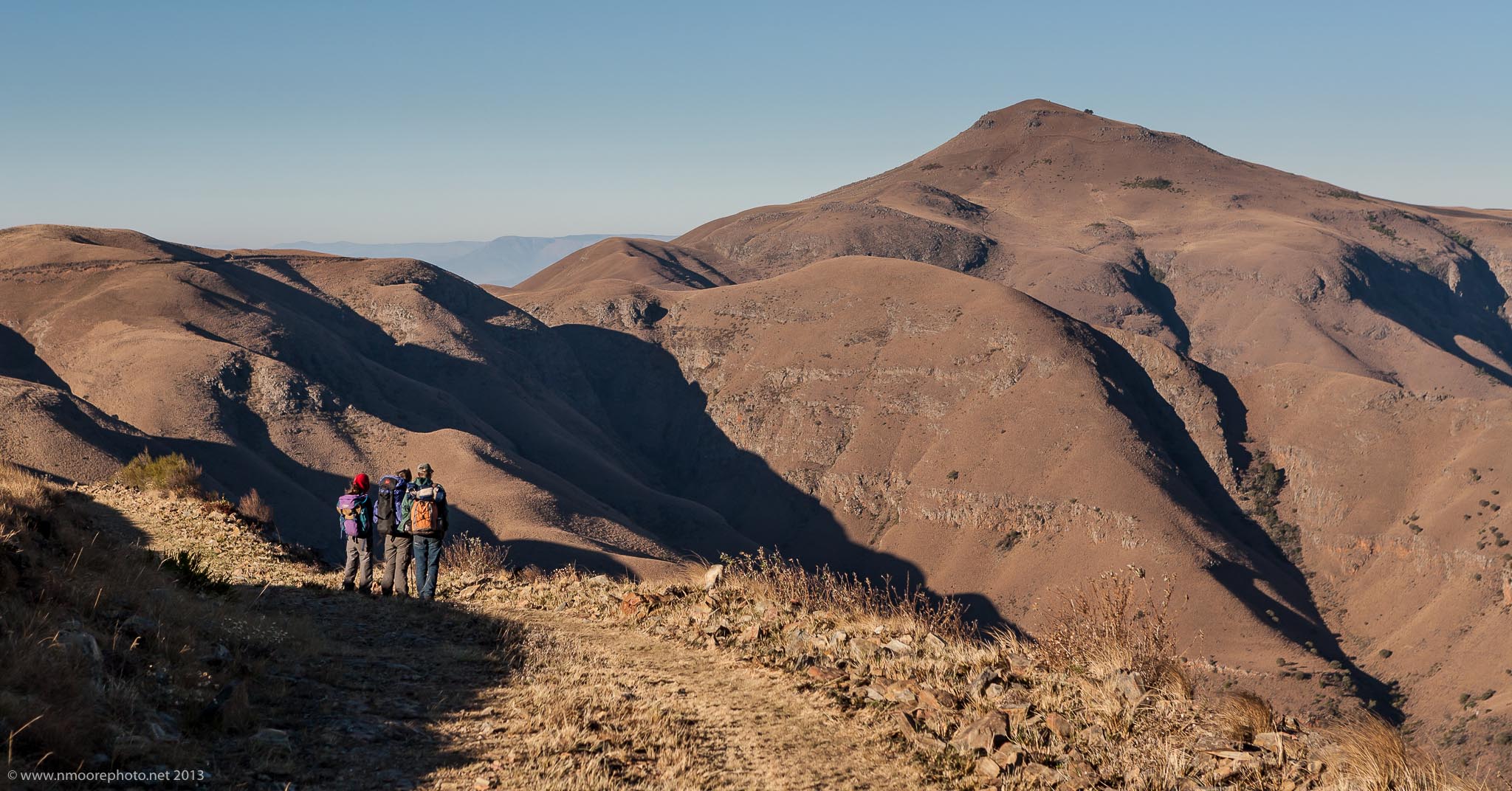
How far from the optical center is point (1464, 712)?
277ft

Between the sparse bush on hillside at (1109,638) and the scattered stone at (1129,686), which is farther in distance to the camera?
the sparse bush on hillside at (1109,638)

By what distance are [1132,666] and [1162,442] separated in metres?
125

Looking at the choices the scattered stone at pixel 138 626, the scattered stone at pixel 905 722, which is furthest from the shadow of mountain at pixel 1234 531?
the scattered stone at pixel 138 626

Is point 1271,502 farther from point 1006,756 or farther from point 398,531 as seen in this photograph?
point 1006,756

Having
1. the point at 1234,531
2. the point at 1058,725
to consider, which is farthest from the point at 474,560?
the point at 1234,531

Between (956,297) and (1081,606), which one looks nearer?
(1081,606)

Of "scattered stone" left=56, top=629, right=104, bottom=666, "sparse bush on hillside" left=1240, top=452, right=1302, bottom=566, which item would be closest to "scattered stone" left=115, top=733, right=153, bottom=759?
"scattered stone" left=56, top=629, right=104, bottom=666

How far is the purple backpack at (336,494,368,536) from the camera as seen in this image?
15.3 metres

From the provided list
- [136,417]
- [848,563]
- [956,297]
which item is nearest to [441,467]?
[136,417]

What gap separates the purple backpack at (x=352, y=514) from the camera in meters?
15.3

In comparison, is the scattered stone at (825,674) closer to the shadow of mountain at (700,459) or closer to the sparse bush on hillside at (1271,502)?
the shadow of mountain at (700,459)

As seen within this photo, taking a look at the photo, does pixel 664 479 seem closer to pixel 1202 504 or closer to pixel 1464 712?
pixel 1202 504

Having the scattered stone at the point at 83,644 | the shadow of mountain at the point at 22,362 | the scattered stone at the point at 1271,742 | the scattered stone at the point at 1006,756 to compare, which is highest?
the scattered stone at the point at 83,644

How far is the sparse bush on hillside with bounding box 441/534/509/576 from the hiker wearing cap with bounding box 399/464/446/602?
2.31 m
